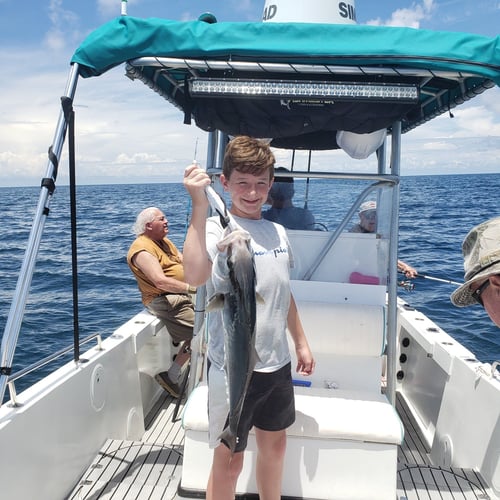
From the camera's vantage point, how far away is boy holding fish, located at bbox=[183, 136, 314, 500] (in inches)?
77.7

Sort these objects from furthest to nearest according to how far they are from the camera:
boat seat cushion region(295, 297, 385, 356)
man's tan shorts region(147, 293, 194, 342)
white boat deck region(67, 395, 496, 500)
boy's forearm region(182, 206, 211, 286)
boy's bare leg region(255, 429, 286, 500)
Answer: man's tan shorts region(147, 293, 194, 342)
boat seat cushion region(295, 297, 385, 356)
white boat deck region(67, 395, 496, 500)
boy's bare leg region(255, 429, 286, 500)
boy's forearm region(182, 206, 211, 286)

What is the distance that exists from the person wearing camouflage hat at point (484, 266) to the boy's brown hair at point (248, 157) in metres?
1.18

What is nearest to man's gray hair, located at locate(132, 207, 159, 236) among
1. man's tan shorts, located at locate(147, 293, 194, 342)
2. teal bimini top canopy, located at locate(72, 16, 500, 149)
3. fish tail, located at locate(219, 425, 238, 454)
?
man's tan shorts, located at locate(147, 293, 194, 342)

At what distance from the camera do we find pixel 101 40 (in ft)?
8.93

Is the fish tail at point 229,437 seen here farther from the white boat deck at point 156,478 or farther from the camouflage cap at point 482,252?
the camouflage cap at point 482,252

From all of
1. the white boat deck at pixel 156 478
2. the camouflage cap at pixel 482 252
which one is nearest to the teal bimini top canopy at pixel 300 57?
the camouflage cap at pixel 482 252

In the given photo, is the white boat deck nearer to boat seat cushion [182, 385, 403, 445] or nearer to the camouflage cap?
boat seat cushion [182, 385, 403, 445]

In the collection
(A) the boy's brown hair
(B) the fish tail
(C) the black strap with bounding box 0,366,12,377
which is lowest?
(B) the fish tail

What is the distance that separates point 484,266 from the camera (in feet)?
3.71

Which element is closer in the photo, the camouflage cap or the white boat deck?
the camouflage cap

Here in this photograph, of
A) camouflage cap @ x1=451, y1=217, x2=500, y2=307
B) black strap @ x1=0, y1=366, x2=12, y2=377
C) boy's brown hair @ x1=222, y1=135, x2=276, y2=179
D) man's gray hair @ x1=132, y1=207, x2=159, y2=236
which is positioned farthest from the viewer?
man's gray hair @ x1=132, y1=207, x2=159, y2=236

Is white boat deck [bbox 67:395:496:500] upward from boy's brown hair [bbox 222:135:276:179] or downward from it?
downward

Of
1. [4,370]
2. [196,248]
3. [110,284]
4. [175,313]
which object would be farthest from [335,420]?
[110,284]

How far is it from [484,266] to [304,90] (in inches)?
85.3
